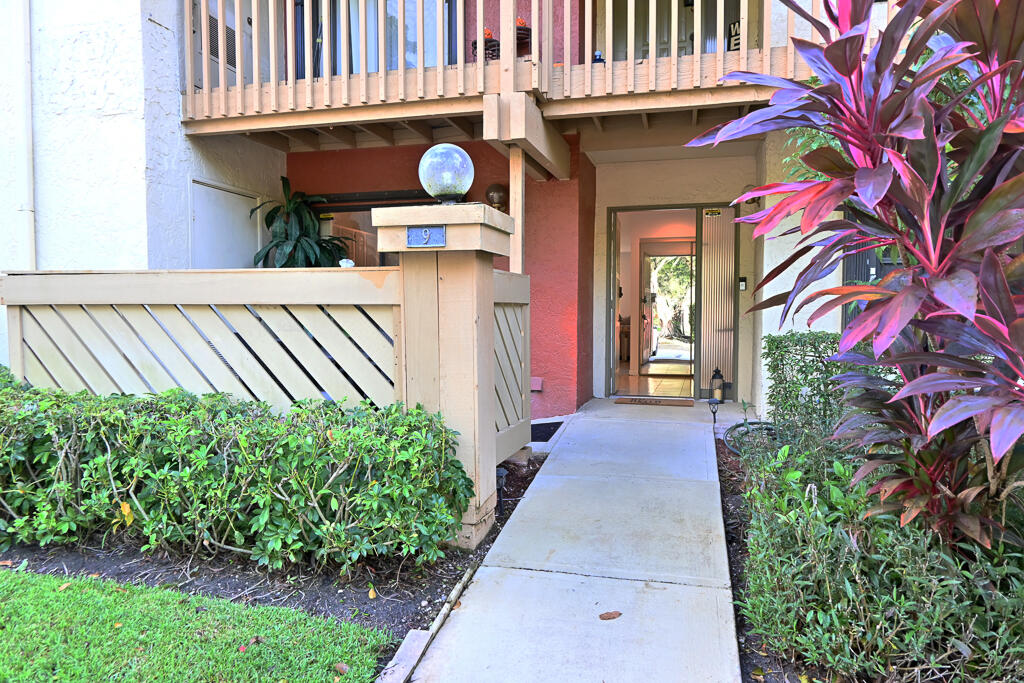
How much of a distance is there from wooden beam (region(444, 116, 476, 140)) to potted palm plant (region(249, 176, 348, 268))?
1845mm

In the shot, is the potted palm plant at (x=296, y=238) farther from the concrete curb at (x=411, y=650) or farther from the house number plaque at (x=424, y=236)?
the concrete curb at (x=411, y=650)

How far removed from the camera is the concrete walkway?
1.99 metres

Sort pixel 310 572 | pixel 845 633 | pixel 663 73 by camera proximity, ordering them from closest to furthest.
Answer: pixel 845 633
pixel 310 572
pixel 663 73

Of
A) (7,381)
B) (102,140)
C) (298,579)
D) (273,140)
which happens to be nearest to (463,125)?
(273,140)

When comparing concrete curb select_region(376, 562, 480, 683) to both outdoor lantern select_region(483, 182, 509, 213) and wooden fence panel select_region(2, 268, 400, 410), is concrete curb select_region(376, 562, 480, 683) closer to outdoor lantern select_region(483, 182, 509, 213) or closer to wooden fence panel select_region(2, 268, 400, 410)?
wooden fence panel select_region(2, 268, 400, 410)

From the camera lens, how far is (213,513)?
251 centimetres

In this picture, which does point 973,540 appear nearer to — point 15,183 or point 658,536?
point 658,536

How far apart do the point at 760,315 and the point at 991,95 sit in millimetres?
4021

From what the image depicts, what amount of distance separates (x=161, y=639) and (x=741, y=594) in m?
2.09

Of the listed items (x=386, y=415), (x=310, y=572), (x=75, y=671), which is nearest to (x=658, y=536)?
(x=386, y=415)

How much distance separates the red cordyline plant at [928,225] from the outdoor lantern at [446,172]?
128cm

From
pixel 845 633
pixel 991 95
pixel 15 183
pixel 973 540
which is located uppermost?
pixel 15 183

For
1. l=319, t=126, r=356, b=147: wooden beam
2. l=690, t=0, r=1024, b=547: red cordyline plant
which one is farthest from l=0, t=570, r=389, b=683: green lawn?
l=319, t=126, r=356, b=147: wooden beam

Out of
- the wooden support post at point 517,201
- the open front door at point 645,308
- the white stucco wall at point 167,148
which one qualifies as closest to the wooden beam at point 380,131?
the white stucco wall at point 167,148
